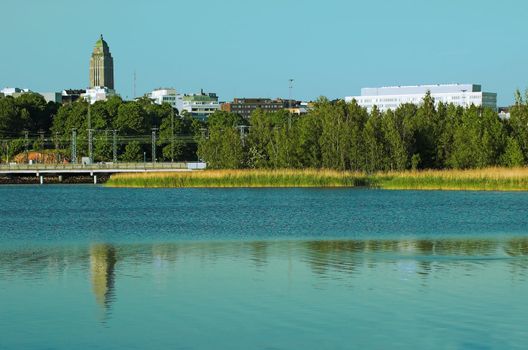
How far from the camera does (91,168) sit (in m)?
130

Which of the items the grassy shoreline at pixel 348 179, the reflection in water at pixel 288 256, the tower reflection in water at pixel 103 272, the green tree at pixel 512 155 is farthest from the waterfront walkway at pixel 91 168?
the tower reflection in water at pixel 103 272

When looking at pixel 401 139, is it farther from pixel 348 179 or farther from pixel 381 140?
pixel 348 179

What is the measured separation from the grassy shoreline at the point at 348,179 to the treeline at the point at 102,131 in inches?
2039

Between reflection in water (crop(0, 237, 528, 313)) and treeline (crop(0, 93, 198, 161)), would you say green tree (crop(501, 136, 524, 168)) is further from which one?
treeline (crop(0, 93, 198, 161))

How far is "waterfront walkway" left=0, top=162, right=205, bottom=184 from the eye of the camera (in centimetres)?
12638

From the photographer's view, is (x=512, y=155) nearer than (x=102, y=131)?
Yes

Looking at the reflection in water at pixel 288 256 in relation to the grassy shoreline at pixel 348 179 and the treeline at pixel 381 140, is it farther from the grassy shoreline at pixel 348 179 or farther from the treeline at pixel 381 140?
the treeline at pixel 381 140

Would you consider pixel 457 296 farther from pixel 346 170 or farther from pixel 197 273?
pixel 346 170

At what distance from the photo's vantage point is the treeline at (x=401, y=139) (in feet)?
275

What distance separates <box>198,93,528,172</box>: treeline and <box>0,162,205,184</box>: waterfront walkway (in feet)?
82.4

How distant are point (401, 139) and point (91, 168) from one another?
54.2m

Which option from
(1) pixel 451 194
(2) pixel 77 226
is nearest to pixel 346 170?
(1) pixel 451 194

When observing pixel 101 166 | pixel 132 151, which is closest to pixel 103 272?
pixel 101 166

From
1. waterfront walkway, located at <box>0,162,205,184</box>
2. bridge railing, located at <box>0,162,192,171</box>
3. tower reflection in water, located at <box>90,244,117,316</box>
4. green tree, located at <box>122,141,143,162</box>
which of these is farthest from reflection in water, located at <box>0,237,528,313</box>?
green tree, located at <box>122,141,143,162</box>
